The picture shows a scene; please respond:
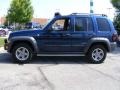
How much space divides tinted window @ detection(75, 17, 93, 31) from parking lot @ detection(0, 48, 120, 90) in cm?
137

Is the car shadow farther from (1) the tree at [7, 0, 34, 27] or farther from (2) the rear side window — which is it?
(1) the tree at [7, 0, 34, 27]

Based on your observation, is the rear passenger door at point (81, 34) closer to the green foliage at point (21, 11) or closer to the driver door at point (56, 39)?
the driver door at point (56, 39)

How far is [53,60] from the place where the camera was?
12.9 metres

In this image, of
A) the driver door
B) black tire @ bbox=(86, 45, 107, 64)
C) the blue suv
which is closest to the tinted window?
the blue suv

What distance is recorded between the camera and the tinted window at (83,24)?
12102 millimetres

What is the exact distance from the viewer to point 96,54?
1224 cm

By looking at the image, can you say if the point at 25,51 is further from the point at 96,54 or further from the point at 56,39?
the point at 96,54

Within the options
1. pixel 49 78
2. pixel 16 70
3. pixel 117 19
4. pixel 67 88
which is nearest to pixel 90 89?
pixel 67 88

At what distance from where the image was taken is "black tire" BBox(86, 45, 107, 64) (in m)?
12.1

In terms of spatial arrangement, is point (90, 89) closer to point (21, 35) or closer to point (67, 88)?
point (67, 88)

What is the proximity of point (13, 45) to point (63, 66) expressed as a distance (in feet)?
7.03

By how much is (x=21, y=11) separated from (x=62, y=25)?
127 feet

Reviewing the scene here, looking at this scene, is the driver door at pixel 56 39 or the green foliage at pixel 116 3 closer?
the driver door at pixel 56 39

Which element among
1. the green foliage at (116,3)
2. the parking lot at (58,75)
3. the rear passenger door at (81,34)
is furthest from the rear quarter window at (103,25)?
the green foliage at (116,3)
